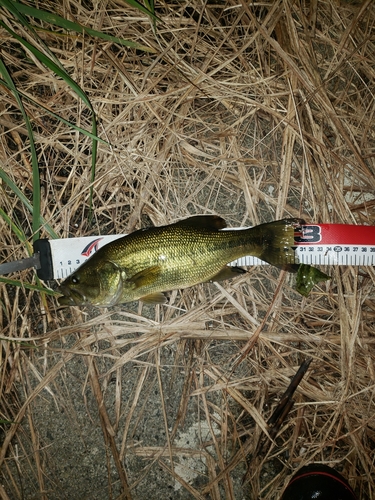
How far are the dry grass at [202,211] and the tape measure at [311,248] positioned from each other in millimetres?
184

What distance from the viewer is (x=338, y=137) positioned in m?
3.26

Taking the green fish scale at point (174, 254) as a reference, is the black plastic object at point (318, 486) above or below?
below

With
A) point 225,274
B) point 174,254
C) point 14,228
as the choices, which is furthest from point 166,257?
point 14,228

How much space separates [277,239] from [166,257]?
862mm

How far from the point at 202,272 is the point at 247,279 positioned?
0.62 meters

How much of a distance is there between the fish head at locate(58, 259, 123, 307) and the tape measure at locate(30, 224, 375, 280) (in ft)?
1.30

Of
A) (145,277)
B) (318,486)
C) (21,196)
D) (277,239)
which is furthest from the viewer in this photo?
(21,196)

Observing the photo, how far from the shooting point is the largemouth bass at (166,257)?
2.67 metres

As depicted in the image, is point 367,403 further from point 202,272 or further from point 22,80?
point 22,80

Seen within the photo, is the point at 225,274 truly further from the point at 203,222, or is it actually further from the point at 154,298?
the point at 154,298

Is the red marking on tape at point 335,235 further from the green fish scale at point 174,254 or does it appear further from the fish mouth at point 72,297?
the fish mouth at point 72,297

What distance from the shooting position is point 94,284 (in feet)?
8.80

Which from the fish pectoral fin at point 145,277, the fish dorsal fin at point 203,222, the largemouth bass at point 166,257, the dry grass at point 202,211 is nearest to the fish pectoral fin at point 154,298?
the largemouth bass at point 166,257

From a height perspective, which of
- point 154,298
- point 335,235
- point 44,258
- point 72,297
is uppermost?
point 44,258
